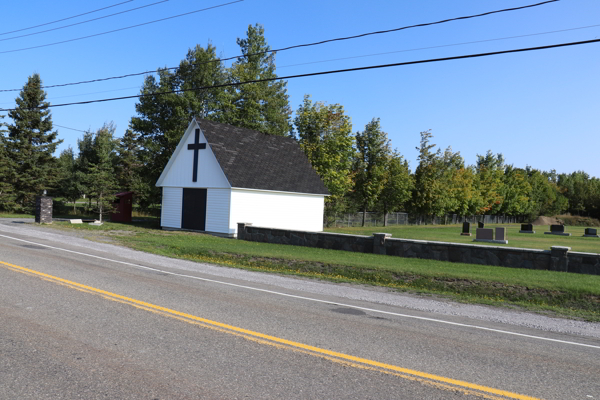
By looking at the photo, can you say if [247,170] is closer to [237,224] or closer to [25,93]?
[237,224]

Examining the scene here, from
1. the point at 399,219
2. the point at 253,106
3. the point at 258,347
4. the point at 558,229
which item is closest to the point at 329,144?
the point at 253,106

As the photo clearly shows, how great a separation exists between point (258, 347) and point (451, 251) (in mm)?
12628

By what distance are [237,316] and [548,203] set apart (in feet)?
340

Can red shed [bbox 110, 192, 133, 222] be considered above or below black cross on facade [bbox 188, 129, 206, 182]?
below

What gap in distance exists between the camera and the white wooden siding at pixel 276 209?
27.7 meters

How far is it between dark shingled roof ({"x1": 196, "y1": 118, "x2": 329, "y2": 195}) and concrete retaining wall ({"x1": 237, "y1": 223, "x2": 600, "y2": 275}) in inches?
239

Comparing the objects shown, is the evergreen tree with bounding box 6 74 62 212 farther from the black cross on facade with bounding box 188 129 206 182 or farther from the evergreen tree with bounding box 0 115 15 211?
the black cross on facade with bounding box 188 129 206 182

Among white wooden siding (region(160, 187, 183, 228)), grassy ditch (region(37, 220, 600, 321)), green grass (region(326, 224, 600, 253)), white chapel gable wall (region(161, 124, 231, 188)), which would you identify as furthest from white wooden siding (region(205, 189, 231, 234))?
Result: green grass (region(326, 224, 600, 253))

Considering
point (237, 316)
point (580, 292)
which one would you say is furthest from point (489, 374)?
point (580, 292)

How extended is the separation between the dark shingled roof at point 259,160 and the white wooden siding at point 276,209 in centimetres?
51

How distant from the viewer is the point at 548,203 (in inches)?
3802

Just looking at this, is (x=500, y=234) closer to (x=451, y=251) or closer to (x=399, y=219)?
(x=451, y=251)

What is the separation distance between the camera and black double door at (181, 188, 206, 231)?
28.8 m

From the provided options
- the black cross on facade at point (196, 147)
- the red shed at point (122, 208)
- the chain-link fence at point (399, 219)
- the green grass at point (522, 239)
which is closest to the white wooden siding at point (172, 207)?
the black cross on facade at point (196, 147)
